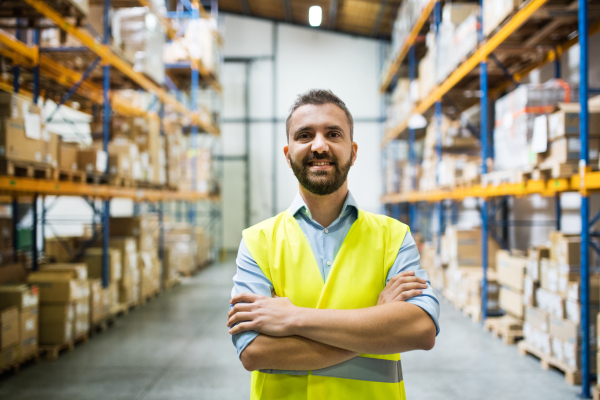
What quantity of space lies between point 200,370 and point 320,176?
3630 mm

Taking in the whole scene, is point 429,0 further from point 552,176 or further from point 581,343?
point 581,343

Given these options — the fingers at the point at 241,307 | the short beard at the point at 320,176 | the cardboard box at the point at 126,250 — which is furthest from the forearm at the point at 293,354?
the cardboard box at the point at 126,250

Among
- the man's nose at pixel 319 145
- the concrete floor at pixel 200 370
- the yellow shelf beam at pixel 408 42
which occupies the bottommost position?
the concrete floor at pixel 200 370

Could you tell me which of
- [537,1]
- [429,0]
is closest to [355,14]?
[429,0]

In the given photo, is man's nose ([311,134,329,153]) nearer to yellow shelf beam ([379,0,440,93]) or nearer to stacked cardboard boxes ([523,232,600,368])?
stacked cardboard boxes ([523,232,600,368])

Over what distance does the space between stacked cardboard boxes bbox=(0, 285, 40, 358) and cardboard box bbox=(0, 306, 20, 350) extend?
9 centimetres

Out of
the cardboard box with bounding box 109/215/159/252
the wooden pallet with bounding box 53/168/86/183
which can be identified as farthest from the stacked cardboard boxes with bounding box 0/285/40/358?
the cardboard box with bounding box 109/215/159/252

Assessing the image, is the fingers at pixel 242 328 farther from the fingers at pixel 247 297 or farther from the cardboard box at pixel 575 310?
the cardboard box at pixel 575 310

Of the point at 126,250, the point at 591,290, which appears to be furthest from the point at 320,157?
the point at 126,250

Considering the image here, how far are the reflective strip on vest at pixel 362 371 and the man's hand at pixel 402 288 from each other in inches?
8.6

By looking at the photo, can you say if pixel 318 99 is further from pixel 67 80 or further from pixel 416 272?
pixel 67 80

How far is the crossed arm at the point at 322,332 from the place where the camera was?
1499mm

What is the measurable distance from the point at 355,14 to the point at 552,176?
38.8 feet

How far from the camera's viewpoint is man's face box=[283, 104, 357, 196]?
5.36ft
